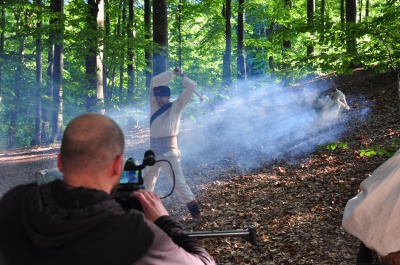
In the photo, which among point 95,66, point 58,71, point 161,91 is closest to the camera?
point 161,91

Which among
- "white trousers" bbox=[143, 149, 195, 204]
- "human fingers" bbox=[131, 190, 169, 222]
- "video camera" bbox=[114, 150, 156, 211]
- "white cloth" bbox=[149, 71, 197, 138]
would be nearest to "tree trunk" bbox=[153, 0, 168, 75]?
"white cloth" bbox=[149, 71, 197, 138]

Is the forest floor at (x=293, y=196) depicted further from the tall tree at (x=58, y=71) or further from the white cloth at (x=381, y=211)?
the tall tree at (x=58, y=71)

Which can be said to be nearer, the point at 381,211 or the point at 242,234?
the point at 381,211

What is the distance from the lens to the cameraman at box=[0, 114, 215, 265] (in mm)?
1529

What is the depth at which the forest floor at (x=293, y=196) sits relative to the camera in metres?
6.22

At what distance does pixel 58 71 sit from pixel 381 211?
59.9 feet

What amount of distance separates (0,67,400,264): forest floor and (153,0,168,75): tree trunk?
10.3ft

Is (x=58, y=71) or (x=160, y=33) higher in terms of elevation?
(x=160, y=33)

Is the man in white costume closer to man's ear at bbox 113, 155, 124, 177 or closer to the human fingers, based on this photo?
the human fingers

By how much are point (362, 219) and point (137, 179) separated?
1.22 m

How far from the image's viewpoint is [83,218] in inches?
59.7

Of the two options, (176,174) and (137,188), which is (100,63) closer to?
(176,174)

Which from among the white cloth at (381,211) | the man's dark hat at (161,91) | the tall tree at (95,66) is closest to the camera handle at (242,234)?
the white cloth at (381,211)

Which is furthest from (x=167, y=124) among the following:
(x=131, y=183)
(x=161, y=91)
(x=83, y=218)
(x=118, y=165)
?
(x=83, y=218)
